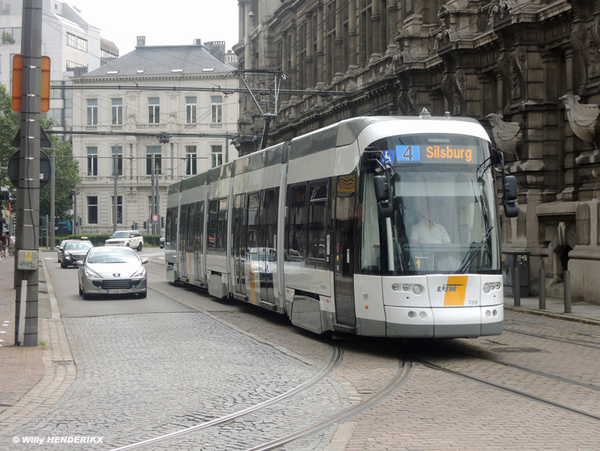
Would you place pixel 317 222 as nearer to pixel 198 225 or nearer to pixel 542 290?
pixel 542 290

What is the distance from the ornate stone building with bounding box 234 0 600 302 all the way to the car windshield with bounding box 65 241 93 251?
15718 millimetres

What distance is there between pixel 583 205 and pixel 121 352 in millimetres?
13491

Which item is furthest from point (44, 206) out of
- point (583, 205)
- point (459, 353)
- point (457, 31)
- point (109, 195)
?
point (459, 353)

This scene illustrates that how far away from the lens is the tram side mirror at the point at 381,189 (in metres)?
11.1

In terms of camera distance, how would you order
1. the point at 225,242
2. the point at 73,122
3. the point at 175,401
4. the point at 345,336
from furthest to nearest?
the point at 73,122, the point at 225,242, the point at 345,336, the point at 175,401

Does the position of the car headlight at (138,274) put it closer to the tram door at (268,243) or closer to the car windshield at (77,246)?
the tram door at (268,243)

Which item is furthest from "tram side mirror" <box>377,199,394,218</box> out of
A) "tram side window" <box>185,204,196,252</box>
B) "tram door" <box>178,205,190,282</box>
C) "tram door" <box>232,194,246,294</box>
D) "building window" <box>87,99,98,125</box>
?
"building window" <box>87,99,98,125</box>

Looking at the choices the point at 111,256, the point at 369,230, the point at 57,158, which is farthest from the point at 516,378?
the point at 57,158

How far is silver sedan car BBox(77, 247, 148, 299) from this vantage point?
22219 millimetres

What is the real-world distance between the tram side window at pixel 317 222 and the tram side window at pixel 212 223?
7.85m

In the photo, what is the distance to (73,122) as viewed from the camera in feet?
292

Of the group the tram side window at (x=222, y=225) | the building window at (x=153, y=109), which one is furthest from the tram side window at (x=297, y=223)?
the building window at (x=153, y=109)

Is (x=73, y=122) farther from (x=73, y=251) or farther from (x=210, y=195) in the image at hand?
(x=210, y=195)

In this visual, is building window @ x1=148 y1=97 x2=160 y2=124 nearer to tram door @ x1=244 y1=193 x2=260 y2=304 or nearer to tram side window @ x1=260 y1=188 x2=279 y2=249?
tram door @ x1=244 y1=193 x2=260 y2=304
